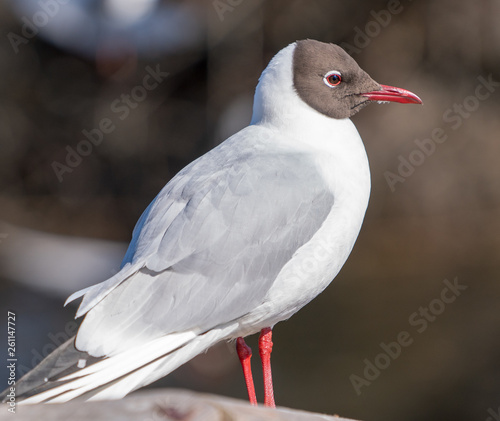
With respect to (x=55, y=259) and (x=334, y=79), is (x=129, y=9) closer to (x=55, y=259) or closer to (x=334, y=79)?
(x=55, y=259)

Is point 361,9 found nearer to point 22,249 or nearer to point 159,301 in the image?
point 22,249

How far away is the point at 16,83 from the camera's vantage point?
1121 centimetres

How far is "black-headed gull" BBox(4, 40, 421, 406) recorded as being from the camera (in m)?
2.30

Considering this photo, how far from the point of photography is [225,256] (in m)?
2.53

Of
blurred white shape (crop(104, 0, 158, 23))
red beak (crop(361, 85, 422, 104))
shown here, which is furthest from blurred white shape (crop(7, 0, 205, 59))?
red beak (crop(361, 85, 422, 104))

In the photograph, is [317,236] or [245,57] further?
[245,57]

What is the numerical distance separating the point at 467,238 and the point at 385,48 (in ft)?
10.6

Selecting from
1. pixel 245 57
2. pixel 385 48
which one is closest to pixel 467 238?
pixel 385 48

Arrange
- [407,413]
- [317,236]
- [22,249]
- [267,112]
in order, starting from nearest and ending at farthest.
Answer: [317,236], [267,112], [407,413], [22,249]

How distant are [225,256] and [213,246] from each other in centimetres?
5

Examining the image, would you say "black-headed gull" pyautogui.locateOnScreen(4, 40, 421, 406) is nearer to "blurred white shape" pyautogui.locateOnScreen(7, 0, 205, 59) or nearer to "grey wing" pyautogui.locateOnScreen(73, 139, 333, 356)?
"grey wing" pyautogui.locateOnScreen(73, 139, 333, 356)

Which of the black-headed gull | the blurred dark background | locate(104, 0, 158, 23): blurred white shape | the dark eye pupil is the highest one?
locate(104, 0, 158, 23): blurred white shape

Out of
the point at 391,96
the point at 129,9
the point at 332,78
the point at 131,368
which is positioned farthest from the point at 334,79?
the point at 129,9

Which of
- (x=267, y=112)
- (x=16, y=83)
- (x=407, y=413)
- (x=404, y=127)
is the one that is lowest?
(x=407, y=413)
